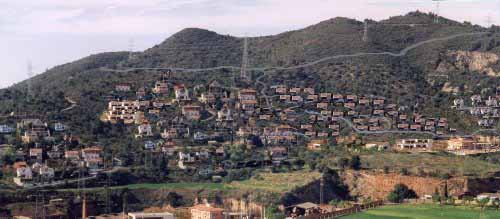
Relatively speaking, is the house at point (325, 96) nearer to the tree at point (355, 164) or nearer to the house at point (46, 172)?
the tree at point (355, 164)

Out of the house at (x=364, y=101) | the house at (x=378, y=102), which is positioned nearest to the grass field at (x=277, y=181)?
the house at (x=364, y=101)

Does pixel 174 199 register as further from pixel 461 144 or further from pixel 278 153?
pixel 461 144

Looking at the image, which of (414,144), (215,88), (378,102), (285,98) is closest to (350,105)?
(378,102)

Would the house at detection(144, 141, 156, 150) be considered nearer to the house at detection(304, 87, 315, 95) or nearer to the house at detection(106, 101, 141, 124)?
the house at detection(106, 101, 141, 124)

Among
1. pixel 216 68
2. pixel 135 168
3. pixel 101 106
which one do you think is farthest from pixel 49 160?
pixel 216 68

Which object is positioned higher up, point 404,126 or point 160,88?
point 160,88
